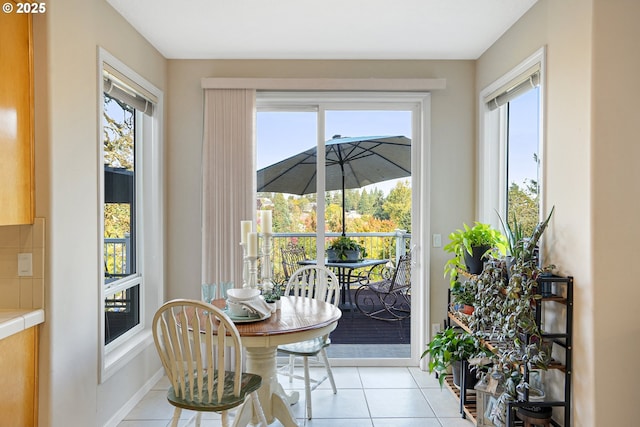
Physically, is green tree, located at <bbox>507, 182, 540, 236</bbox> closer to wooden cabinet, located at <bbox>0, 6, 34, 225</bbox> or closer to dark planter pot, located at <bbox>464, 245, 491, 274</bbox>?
dark planter pot, located at <bbox>464, 245, 491, 274</bbox>

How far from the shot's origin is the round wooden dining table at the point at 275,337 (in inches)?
87.1

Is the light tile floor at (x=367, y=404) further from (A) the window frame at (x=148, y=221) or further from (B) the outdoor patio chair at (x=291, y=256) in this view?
(B) the outdoor patio chair at (x=291, y=256)

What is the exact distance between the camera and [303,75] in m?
3.60

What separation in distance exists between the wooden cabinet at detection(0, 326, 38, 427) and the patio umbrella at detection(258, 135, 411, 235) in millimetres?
2119

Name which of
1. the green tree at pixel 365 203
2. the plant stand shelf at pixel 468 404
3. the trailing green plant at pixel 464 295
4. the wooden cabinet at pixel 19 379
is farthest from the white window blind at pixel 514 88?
the wooden cabinet at pixel 19 379

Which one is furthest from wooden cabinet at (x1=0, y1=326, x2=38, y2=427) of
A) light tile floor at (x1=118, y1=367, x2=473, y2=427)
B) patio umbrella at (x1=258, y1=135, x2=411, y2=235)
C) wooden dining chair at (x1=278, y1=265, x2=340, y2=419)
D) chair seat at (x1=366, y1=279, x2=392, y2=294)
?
chair seat at (x1=366, y1=279, x2=392, y2=294)

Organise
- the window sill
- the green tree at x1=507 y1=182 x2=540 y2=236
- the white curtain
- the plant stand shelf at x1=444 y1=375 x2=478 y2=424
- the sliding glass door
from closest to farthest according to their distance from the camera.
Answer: the window sill < the plant stand shelf at x1=444 y1=375 x2=478 y2=424 < the green tree at x1=507 y1=182 x2=540 y2=236 < the white curtain < the sliding glass door

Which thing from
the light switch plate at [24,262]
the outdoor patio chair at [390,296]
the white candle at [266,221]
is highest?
the white candle at [266,221]

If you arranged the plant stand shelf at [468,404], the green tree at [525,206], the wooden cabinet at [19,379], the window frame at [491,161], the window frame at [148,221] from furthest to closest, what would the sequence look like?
the window frame at [491,161]
the window frame at [148,221]
the green tree at [525,206]
the plant stand shelf at [468,404]
the wooden cabinet at [19,379]

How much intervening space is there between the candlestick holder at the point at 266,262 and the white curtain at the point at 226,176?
Answer: 94cm

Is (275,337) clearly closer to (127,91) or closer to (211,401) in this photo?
(211,401)

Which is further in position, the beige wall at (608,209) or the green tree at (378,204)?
the green tree at (378,204)

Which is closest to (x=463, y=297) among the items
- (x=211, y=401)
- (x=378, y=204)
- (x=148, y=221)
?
(x=378, y=204)

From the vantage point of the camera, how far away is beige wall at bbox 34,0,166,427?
6.72 ft
